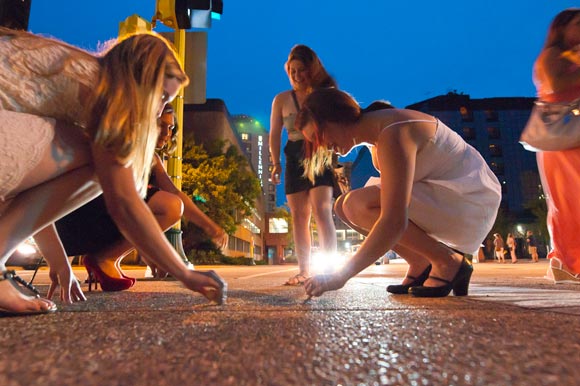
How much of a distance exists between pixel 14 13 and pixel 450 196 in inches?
115

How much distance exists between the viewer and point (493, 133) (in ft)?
157

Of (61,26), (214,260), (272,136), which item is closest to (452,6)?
(61,26)

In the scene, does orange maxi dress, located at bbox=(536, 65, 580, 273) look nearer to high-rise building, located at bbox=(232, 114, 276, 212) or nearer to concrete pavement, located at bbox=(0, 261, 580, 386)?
concrete pavement, located at bbox=(0, 261, 580, 386)

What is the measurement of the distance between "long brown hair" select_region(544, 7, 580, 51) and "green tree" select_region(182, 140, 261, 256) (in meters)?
17.0

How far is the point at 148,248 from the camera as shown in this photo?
1387mm

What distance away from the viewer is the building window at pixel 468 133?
156 feet

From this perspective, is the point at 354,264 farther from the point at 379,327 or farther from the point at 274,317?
the point at 379,327

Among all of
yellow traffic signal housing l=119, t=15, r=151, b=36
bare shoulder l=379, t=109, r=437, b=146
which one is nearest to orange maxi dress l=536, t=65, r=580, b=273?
bare shoulder l=379, t=109, r=437, b=146

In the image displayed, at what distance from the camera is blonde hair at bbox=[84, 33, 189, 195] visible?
139 centimetres

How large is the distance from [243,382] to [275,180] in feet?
10.5

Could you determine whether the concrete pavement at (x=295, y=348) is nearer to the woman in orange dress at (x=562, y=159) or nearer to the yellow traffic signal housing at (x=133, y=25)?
the woman in orange dress at (x=562, y=159)

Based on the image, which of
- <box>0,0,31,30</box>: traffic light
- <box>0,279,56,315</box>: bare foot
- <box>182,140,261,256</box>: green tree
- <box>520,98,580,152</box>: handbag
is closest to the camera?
<box>0,279,56,315</box>: bare foot

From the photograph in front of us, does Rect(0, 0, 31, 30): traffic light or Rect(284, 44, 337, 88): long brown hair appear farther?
Rect(284, 44, 337, 88): long brown hair

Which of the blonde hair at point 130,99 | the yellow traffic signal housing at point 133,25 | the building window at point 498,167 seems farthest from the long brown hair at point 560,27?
the building window at point 498,167
